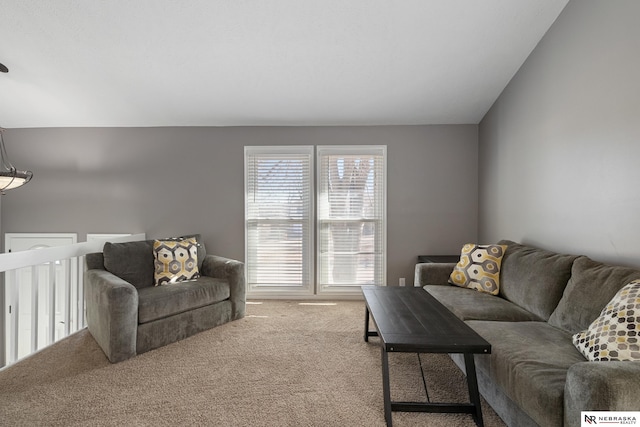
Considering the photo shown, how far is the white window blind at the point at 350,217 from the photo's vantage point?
4113 millimetres

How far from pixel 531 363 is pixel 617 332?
402 millimetres

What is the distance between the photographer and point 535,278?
92.4 inches

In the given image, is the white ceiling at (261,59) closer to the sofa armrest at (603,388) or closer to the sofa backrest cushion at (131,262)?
the sofa backrest cushion at (131,262)

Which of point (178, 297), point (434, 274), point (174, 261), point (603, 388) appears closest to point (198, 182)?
point (174, 261)

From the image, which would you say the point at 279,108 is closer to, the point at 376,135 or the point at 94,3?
the point at 376,135

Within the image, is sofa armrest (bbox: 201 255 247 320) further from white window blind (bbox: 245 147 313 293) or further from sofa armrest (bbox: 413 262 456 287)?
sofa armrest (bbox: 413 262 456 287)

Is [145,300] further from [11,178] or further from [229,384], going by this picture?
A: [11,178]

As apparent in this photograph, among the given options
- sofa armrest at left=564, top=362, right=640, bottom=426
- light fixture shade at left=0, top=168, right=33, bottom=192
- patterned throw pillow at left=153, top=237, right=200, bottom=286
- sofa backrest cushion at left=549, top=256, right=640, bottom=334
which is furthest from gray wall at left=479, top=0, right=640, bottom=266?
light fixture shade at left=0, top=168, right=33, bottom=192

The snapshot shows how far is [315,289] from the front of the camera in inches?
163

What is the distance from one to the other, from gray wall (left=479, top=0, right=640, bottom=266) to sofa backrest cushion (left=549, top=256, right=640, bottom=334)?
258 millimetres

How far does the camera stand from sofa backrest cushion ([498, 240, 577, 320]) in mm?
2186

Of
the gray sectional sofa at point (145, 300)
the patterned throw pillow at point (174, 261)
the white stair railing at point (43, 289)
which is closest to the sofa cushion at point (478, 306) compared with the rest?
the gray sectional sofa at point (145, 300)

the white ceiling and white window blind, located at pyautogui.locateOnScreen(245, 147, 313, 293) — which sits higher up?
the white ceiling

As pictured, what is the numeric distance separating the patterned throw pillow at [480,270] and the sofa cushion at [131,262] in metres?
3.03
